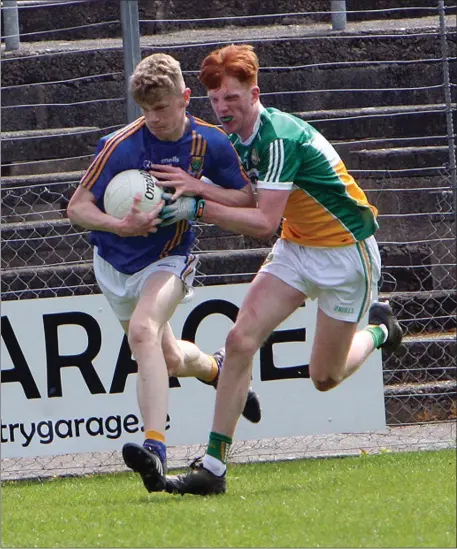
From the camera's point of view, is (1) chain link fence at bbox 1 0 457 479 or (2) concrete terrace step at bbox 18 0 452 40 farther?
(2) concrete terrace step at bbox 18 0 452 40

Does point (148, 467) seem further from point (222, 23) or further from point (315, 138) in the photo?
point (222, 23)

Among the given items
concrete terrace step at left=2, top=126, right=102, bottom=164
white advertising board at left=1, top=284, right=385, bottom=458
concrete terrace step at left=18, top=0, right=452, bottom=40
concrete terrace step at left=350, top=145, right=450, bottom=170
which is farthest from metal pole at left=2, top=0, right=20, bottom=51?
white advertising board at left=1, top=284, right=385, bottom=458

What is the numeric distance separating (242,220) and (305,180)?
0.41 meters

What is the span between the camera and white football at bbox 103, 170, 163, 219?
18.8 ft

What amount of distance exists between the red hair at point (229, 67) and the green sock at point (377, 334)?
172cm

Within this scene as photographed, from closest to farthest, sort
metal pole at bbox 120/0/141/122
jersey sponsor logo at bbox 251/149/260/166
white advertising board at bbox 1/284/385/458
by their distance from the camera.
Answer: jersey sponsor logo at bbox 251/149/260/166 < white advertising board at bbox 1/284/385/458 < metal pole at bbox 120/0/141/122

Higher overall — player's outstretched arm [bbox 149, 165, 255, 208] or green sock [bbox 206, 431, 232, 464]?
player's outstretched arm [bbox 149, 165, 255, 208]

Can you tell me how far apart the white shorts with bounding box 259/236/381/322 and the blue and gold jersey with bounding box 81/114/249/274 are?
43 cm

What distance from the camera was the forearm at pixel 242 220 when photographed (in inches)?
225

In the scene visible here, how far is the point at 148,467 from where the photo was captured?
213 inches

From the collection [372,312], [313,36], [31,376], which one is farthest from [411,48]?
[31,376]

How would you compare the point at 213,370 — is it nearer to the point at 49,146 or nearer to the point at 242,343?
the point at 242,343

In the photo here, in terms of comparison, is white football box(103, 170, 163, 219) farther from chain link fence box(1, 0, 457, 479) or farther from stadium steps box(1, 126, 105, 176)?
stadium steps box(1, 126, 105, 176)

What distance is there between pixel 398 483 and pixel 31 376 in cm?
261
